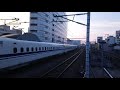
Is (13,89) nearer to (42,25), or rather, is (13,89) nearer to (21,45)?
(21,45)

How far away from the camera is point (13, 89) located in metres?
5.55

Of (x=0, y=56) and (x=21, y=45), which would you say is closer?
(x=0, y=56)
